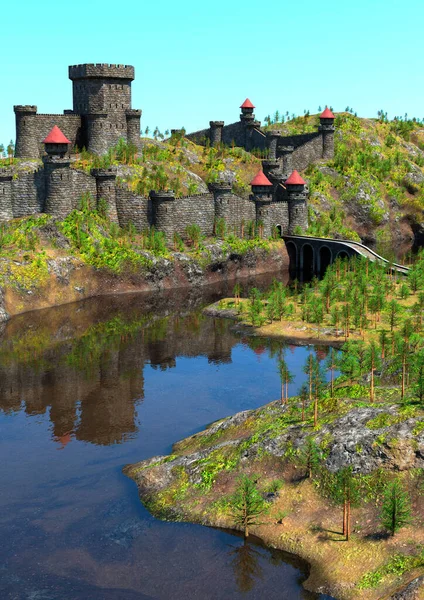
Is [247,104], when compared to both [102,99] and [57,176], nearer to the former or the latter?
[102,99]

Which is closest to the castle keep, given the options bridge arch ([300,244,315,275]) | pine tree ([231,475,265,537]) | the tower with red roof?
bridge arch ([300,244,315,275])

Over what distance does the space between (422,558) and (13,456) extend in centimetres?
2043

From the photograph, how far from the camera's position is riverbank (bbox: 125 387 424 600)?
24047mm

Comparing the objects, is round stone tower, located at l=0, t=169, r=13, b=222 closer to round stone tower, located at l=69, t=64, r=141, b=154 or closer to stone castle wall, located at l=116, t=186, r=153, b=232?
stone castle wall, located at l=116, t=186, r=153, b=232

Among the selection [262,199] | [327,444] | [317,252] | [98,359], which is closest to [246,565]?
[327,444]

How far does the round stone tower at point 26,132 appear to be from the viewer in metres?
81.8

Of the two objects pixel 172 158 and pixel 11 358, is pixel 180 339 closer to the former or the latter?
pixel 11 358

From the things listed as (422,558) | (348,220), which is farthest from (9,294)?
(348,220)

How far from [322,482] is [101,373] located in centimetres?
2342

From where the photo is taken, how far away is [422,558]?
23.1m

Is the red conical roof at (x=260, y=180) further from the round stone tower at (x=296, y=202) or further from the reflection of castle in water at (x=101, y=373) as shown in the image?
the reflection of castle in water at (x=101, y=373)

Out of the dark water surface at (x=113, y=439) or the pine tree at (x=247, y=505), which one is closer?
the dark water surface at (x=113, y=439)

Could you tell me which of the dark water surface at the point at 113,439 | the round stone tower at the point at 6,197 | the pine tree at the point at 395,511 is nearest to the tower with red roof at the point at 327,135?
the dark water surface at the point at 113,439

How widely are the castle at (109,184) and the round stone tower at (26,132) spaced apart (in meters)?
0.11
